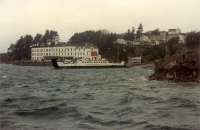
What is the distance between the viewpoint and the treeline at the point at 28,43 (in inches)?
4424

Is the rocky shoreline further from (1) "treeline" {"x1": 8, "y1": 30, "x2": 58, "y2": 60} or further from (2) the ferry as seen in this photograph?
(1) "treeline" {"x1": 8, "y1": 30, "x2": 58, "y2": 60}

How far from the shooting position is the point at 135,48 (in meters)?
129

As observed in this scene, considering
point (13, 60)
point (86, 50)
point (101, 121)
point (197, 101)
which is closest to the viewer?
point (101, 121)

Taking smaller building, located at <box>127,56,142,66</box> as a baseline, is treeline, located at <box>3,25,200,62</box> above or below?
above

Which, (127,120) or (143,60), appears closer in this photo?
(127,120)

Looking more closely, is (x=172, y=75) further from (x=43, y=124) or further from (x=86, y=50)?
(x=86, y=50)

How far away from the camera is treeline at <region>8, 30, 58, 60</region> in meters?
112

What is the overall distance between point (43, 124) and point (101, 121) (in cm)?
162

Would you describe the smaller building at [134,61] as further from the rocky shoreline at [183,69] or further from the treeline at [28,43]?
the rocky shoreline at [183,69]

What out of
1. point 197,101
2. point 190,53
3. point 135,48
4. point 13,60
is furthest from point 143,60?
point 197,101

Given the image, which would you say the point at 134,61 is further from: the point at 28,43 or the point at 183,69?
the point at 183,69

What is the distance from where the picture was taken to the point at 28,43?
383 feet

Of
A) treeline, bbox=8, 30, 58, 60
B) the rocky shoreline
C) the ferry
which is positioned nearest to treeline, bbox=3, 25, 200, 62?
treeline, bbox=8, 30, 58, 60

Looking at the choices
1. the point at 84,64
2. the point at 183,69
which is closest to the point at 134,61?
the point at 84,64
